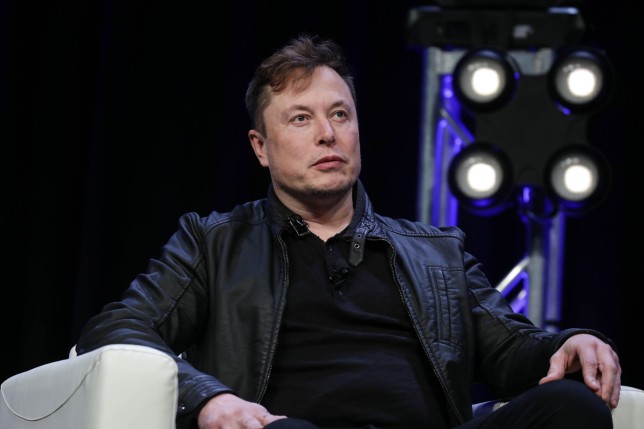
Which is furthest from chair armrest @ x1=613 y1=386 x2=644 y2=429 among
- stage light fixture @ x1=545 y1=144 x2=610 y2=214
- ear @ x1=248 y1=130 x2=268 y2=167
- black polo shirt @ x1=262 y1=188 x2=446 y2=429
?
stage light fixture @ x1=545 y1=144 x2=610 y2=214

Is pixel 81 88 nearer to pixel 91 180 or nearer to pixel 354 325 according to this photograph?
pixel 91 180

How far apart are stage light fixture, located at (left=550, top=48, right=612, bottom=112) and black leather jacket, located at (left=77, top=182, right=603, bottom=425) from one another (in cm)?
86

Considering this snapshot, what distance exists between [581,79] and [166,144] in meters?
1.16

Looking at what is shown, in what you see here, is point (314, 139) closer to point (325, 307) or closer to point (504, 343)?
point (325, 307)

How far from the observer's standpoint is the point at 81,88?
3064mm

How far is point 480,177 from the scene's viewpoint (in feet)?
9.13

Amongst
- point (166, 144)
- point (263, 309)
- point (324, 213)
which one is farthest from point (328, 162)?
point (166, 144)

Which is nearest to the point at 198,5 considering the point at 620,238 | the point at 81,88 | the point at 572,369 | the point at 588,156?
the point at 81,88

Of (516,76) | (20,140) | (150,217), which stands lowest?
(150,217)

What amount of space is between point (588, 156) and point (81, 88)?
1.40m

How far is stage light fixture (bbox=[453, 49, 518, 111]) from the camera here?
278 cm

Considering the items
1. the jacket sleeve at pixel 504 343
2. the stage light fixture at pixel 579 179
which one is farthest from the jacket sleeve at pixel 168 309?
the stage light fixture at pixel 579 179

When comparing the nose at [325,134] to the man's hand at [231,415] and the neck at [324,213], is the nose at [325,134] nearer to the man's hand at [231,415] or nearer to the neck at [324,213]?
the neck at [324,213]

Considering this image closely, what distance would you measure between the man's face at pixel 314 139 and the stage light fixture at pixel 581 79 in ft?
2.76
